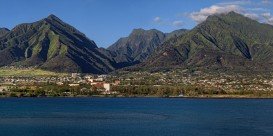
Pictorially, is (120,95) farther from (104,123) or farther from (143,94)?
(104,123)

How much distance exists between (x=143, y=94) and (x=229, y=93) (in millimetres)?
29548

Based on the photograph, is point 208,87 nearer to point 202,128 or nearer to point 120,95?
point 120,95

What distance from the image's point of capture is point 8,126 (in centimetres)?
7988

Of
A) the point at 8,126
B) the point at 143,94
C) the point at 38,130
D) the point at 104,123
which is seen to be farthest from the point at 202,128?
the point at 143,94

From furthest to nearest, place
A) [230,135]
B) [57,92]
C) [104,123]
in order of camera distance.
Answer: [57,92], [104,123], [230,135]

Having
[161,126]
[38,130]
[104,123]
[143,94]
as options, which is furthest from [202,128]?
[143,94]

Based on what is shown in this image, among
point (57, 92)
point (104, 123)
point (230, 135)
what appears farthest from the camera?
point (57, 92)

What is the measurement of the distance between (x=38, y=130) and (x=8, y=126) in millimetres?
7244

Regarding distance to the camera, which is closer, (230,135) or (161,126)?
(230,135)

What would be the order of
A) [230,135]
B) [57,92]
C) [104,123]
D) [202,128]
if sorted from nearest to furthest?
[230,135], [202,128], [104,123], [57,92]

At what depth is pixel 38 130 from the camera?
74.9 metres

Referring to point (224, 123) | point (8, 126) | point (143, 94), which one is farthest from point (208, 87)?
point (8, 126)

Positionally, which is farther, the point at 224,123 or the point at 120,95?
the point at 120,95

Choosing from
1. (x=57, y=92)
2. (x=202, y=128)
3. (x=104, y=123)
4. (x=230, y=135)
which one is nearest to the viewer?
(x=230, y=135)
